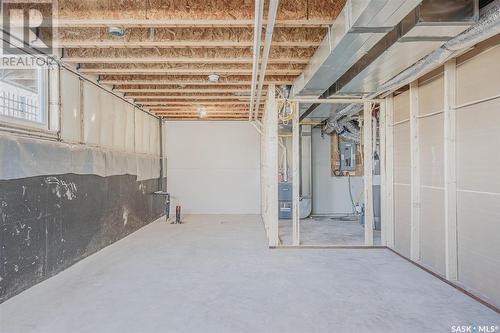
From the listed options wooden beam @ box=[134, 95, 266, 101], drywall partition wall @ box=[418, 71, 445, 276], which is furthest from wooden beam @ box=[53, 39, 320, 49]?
wooden beam @ box=[134, 95, 266, 101]

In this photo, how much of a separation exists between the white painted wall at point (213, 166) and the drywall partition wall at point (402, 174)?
Result: 14.6 feet

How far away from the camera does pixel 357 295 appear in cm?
296

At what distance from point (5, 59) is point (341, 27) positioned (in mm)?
3122

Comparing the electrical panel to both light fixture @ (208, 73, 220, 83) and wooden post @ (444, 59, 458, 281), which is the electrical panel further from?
wooden post @ (444, 59, 458, 281)

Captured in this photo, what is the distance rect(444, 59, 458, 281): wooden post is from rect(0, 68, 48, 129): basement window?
4.16 m

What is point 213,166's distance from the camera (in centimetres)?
858

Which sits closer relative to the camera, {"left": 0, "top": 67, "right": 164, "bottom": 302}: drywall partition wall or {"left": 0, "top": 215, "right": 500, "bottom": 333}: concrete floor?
{"left": 0, "top": 215, "right": 500, "bottom": 333}: concrete floor

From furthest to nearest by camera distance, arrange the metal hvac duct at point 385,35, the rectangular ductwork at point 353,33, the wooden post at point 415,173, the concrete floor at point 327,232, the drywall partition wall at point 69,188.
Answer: the concrete floor at point 327,232
the wooden post at point 415,173
the drywall partition wall at point 69,188
the metal hvac duct at point 385,35
the rectangular ductwork at point 353,33

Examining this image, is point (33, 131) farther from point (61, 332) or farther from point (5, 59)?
point (61, 332)

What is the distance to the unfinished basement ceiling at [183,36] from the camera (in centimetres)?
275

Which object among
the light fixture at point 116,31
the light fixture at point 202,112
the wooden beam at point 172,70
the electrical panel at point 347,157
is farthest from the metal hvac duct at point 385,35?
the electrical panel at point 347,157

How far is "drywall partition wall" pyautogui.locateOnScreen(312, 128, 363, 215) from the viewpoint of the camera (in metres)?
7.97

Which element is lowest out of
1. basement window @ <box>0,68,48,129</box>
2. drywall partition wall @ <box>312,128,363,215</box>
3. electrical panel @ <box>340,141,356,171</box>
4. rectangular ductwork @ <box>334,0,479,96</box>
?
drywall partition wall @ <box>312,128,363,215</box>

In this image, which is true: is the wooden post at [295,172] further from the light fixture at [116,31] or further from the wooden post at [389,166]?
the light fixture at [116,31]
